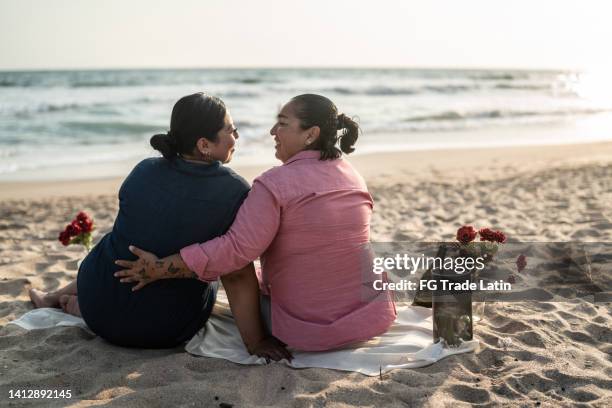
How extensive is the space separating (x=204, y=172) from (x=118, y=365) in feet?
3.43

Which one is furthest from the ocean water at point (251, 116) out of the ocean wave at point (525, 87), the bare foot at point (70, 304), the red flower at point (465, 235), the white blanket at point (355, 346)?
the red flower at point (465, 235)

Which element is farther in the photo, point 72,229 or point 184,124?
point 72,229

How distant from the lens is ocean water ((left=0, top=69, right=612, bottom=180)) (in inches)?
477

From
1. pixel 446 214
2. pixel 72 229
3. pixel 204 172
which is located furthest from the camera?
pixel 446 214

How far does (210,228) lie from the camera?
11.0 feet

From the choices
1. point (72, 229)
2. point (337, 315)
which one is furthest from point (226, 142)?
point (72, 229)

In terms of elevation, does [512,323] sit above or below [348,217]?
below

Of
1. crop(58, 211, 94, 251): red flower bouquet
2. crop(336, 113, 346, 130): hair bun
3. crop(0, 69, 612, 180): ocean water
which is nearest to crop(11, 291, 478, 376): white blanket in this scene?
crop(58, 211, 94, 251): red flower bouquet

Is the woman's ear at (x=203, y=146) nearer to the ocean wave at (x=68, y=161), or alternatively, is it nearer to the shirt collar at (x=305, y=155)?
the shirt collar at (x=305, y=155)

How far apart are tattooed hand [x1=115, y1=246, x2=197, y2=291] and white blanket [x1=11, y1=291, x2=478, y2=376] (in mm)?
484

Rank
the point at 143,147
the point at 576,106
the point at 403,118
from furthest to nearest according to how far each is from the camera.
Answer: the point at 576,106 < the point at 403,118 < the point at 143,147

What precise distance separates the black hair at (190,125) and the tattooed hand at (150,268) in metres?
0.49

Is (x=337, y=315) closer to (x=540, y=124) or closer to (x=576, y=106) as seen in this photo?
(x=540, y=124)

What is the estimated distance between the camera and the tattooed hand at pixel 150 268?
3.29m
